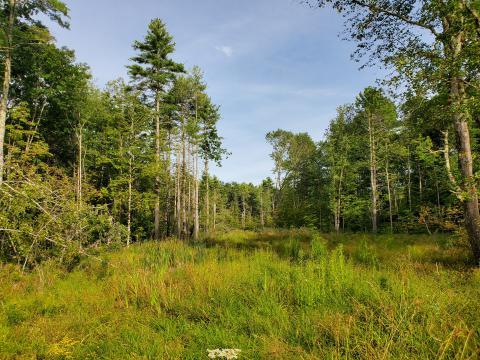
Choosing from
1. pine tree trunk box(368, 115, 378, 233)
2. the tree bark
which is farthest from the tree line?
pine tree trunk box(368, 115, 378, 233)

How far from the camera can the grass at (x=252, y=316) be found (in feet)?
8.99

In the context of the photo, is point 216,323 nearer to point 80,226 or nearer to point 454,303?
point 454,303

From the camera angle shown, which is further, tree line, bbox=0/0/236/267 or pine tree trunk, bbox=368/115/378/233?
pine tree trunk, bbox=368/115/378/233

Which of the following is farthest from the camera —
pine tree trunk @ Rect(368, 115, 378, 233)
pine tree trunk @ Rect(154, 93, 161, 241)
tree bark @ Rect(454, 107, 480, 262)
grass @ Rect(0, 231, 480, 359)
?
pine tree trunk @ Rect(368, 115, 378, 233)

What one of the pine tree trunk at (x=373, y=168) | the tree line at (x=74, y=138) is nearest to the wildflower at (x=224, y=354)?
the tree line at (x=74, y=138)

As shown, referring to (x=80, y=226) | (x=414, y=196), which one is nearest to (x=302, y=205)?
(x=414, y=196)

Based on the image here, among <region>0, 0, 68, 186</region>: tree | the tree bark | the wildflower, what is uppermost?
<region>0, 0, 68, 186</region>: tree

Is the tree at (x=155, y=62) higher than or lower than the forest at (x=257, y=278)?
higher

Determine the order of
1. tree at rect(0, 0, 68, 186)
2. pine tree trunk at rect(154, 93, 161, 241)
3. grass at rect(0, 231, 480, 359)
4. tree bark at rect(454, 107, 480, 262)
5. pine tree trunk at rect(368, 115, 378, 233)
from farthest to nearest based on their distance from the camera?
pine tree trunk at rect(368, 115, 378, 233) < pine tree trunk at rect(154, 93, 161, 241) < tree at rect(0, 0, 68, 186) < tree bark at rect(454, 107, 480, 262) < grass at rect(0, 231, 480, 359)

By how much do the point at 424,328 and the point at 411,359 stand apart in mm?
590

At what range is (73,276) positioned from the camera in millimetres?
8031

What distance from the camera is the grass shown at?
274 cm

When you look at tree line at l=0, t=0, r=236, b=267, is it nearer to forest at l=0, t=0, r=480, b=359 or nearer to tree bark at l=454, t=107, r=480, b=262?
forest at l=0, t=0, r=480, b=359

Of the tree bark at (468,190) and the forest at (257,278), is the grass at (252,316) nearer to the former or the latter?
the forest at (257,278)
